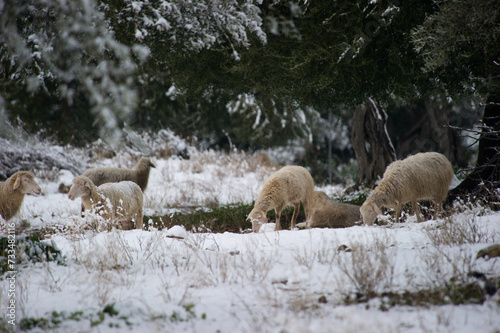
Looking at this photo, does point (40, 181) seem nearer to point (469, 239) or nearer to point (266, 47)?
point (266, 47)

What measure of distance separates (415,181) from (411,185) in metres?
0.12

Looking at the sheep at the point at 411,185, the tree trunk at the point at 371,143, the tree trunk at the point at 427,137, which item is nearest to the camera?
the sheep at the point at 411,185

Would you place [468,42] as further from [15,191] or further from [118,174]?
[118,174]

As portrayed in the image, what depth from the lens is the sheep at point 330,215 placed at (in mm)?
8406

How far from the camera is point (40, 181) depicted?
42.3 feet

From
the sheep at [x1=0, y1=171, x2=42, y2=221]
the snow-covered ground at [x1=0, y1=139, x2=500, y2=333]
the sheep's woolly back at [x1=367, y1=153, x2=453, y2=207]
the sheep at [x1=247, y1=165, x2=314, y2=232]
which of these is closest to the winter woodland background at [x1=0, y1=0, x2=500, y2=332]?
the snow-covered ground at [x1=0, y1=139, x2=500, y2=333]

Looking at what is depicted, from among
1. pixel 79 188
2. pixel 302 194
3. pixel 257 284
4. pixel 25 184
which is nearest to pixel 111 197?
pixel 79 188

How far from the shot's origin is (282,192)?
8.00 metres

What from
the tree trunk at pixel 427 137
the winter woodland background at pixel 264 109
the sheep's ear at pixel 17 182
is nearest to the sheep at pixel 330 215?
the winter woodland background at pixel 264 109

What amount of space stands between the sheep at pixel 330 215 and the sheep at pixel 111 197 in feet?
10.8

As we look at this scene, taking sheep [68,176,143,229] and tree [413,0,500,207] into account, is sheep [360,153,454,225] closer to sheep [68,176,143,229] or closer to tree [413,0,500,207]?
tree [413,0,500,207]

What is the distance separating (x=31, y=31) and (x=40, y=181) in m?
7.69

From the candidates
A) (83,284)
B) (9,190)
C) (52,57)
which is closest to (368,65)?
(52,57)

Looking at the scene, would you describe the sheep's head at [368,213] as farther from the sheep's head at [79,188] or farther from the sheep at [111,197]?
the sheep's head at [79,188]
